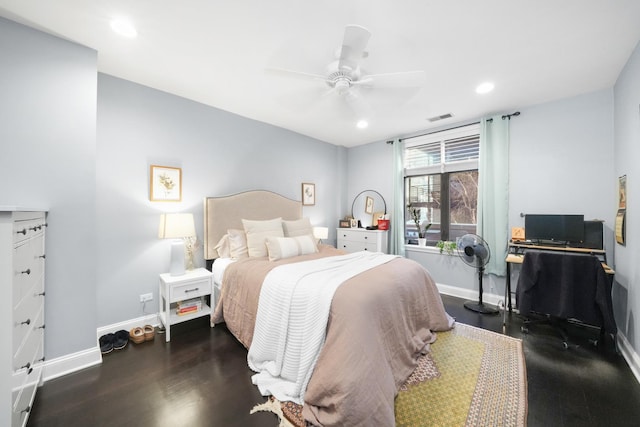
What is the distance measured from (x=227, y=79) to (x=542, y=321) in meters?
4.35

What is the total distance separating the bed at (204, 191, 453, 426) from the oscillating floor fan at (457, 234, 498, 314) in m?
0.88

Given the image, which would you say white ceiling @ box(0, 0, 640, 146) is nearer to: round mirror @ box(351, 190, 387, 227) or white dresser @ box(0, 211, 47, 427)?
white dresser @ box(0, 211, 47, 427)

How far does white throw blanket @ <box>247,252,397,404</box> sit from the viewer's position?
1646mm

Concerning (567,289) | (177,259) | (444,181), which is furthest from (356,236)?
(177,259)

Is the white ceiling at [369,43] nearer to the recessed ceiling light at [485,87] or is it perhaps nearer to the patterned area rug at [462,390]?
the recessed ceiling light at [485,87]

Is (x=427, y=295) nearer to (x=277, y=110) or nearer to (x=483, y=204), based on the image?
(x=483, y=204)

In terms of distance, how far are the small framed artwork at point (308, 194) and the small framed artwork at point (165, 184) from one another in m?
2.02

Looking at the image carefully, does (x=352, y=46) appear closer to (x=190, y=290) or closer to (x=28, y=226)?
(x=28, y=226)

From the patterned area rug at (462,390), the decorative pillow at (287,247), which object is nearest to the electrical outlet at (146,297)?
the decorative pillow at (287,247)

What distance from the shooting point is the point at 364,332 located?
155cm

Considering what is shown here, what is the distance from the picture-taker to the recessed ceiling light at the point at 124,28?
179 centimetres

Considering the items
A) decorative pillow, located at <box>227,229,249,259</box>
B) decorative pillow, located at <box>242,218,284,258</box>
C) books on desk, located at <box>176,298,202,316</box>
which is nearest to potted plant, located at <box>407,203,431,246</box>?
decorative pillow, located at <box>242,218,284,258</box>

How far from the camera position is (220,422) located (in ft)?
4.90

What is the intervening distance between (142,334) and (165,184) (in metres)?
1.54
